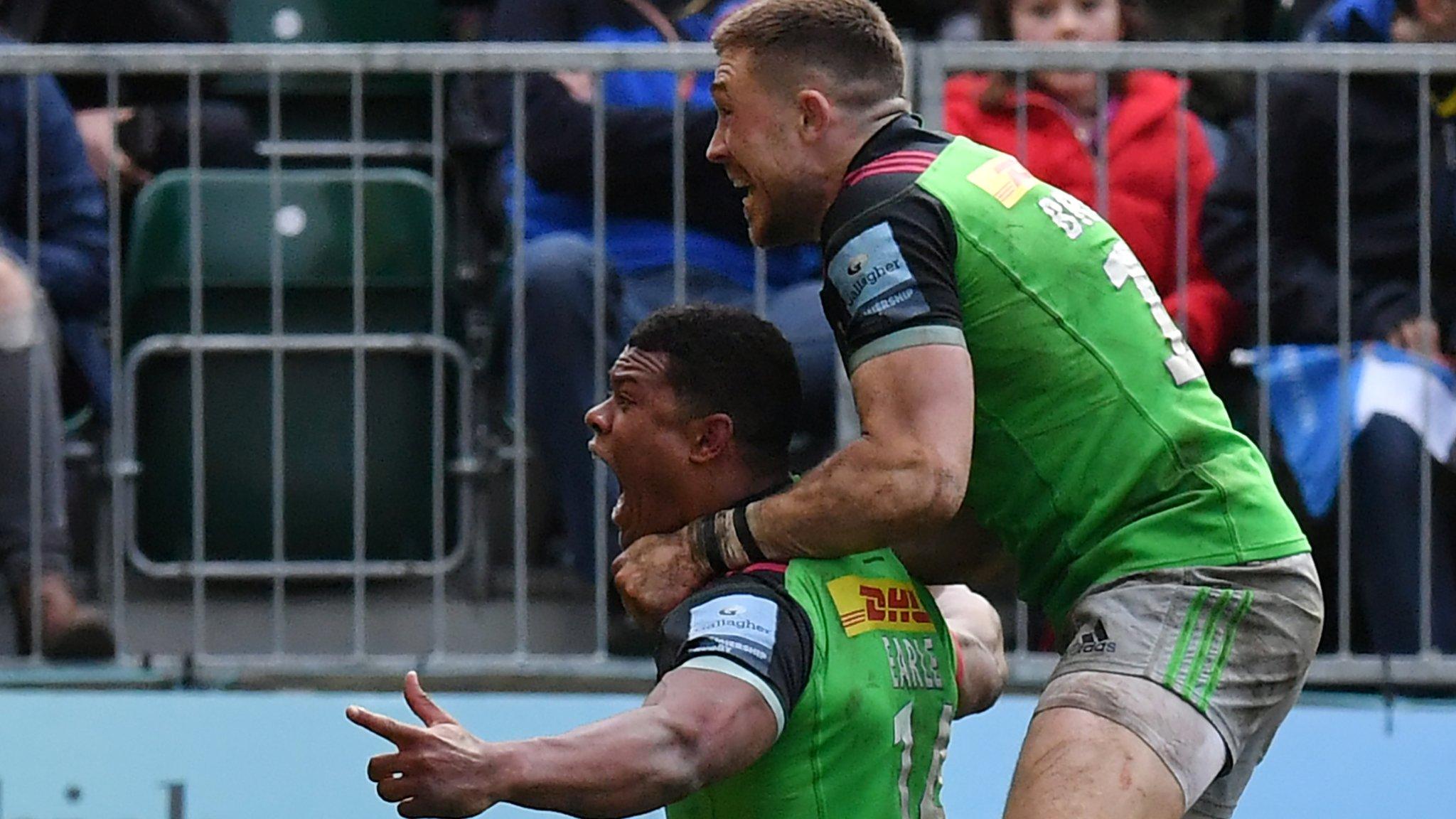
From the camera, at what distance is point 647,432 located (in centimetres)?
341

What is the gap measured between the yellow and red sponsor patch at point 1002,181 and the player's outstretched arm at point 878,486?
0.31 meters

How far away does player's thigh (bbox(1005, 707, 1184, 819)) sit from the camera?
10.9 feet

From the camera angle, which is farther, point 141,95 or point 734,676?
point 141,95

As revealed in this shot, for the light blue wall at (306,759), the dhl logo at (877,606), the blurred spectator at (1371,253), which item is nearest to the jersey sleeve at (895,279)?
the dhl logo at (877,606)

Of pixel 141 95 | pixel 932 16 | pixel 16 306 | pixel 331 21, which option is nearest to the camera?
pixel 16 306

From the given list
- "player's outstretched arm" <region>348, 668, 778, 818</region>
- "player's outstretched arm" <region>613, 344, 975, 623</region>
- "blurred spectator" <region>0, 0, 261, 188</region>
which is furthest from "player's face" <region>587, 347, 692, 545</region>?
"blurred spectator" <region>0, 0, 261, 188</region>

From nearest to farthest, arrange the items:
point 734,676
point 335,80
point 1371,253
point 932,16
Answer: point 734,676
point 1371,253
point 335,80
point 932,16

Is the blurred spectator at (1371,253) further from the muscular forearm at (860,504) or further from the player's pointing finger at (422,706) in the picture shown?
the player's pointing finger at (422,706)

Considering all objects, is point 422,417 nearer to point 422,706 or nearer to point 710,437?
point 710,437

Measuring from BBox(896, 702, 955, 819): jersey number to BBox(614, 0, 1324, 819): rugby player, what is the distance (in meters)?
0.12

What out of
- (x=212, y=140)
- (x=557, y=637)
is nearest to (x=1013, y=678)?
(x=557, y=637)

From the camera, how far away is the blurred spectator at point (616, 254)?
5699 mm

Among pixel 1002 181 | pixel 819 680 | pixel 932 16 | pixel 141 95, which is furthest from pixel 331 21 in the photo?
pixel 819 680

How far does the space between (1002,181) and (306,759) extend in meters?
2.55
